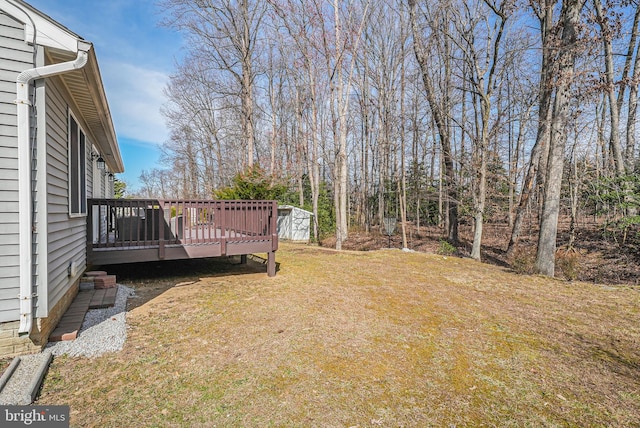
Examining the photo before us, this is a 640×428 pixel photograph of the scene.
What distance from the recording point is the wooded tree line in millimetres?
8477

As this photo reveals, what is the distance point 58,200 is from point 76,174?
Result: 1.41m

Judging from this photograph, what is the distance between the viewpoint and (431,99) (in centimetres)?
1194

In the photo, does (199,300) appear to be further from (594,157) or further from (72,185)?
(594,157)

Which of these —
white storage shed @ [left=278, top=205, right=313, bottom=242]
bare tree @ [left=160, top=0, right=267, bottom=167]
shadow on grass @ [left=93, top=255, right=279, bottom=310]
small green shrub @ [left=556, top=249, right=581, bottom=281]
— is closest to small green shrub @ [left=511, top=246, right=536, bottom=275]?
small green shrub @ [left=556, top=249, right=581, bottom=281]

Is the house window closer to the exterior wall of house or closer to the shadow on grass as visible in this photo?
the exterior wall of house

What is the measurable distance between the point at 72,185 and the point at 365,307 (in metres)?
4.87

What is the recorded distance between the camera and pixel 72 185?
4.62 meters

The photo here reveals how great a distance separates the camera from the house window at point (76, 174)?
14.9ft

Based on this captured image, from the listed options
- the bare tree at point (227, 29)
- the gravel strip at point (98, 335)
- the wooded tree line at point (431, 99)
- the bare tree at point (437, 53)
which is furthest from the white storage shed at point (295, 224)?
the gravel strip at point (98, 335)

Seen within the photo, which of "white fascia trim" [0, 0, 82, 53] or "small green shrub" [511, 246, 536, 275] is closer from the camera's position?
"white fascia trim" [0, 0, 82, 53]

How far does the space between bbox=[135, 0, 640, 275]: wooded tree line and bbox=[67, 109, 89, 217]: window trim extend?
27.1ft

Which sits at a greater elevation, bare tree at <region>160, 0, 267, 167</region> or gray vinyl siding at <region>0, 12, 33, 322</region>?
bare tree at <region>160, 0, 267, 167</region>

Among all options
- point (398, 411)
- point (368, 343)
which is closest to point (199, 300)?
point (368, 343)
